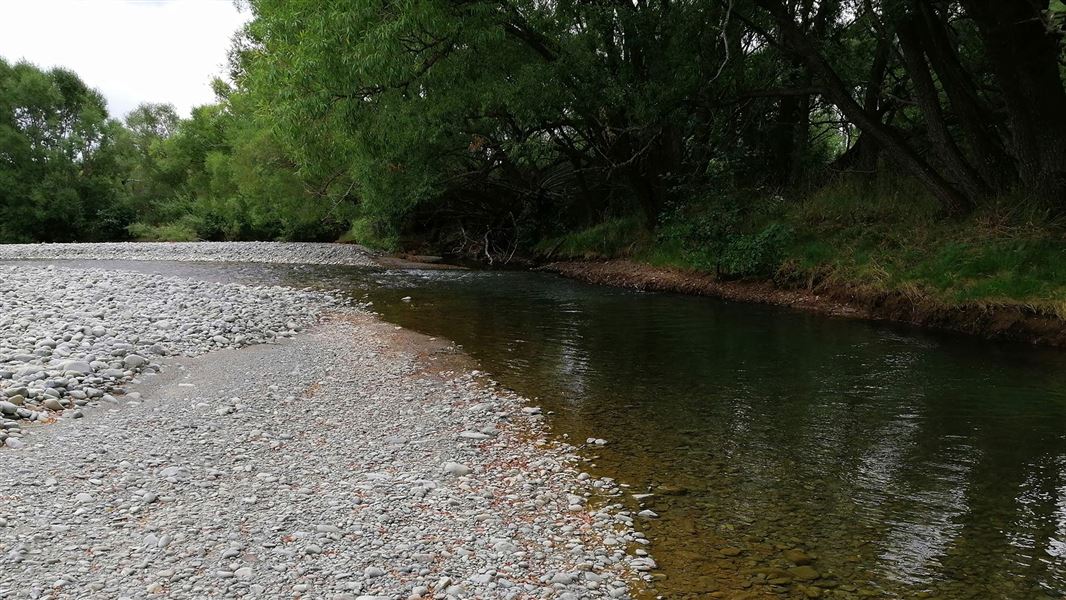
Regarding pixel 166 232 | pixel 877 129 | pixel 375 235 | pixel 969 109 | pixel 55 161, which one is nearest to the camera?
pixel 969 109

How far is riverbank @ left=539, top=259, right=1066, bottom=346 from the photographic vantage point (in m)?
10.4

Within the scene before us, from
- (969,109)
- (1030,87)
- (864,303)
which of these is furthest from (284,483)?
(969,109)

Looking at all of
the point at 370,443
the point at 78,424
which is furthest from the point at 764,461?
the point at 78,424

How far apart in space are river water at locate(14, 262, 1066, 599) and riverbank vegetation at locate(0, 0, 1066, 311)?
3.05 m

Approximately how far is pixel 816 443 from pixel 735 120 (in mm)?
Answer: 14517

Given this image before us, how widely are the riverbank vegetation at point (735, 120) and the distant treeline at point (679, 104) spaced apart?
0.06m

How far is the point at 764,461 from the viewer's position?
5617mm

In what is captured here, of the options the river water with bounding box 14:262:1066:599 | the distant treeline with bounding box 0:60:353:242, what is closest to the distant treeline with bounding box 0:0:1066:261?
the river water with bounding box 14:262:1066:599

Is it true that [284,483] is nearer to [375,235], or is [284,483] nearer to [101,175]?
[375,235]

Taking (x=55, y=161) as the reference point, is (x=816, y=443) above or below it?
below

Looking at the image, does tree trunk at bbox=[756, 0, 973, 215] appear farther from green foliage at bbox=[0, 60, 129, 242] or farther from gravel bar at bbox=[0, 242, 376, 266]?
green foliage at bbox=[0, 60, 129, 242]

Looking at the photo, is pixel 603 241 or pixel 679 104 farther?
pixel 603 241

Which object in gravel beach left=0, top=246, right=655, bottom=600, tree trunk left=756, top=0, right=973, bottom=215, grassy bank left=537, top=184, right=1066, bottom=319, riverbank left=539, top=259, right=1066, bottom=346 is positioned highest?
tree trunk left=756, top=0, right=973, bottom=215

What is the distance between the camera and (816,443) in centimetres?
600
